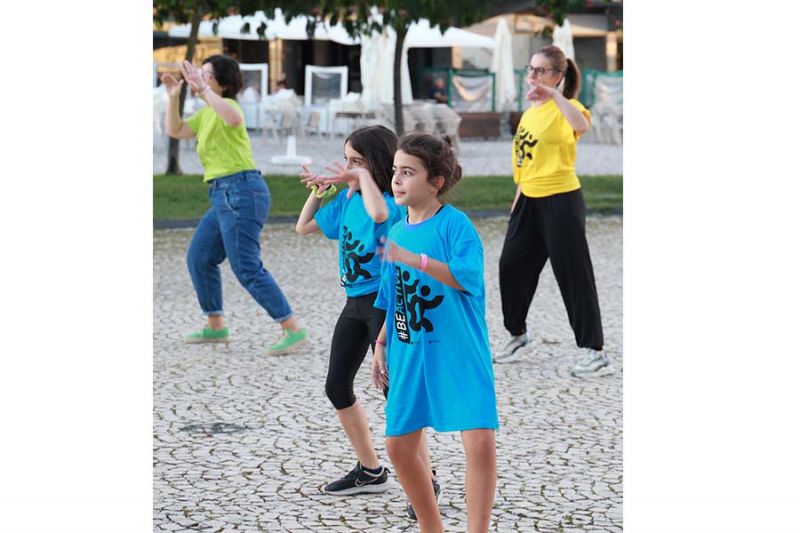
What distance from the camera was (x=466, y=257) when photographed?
152 inches

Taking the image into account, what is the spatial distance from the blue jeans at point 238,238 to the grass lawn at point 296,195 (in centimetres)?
702

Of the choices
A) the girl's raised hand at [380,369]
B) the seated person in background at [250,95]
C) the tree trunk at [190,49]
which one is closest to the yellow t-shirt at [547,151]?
the girl's raised hand at [380,369]

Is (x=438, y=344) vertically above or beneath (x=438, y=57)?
beneath

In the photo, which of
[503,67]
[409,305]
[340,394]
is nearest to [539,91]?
[340,394]

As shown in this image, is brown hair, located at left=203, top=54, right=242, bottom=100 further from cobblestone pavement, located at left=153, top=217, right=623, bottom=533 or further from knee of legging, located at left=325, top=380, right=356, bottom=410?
knee of legging, located at left=325, top=380, right=356, bottom=410

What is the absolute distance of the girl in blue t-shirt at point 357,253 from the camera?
4664 mm

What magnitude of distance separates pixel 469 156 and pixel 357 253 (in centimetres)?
2012

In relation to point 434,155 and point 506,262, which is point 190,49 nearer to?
point 506,262

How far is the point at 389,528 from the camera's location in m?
4.66

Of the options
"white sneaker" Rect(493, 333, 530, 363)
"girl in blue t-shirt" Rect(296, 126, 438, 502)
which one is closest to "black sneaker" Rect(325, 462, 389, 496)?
"girl in blue t-shirt" Rect(296, 126, 438, 502)
